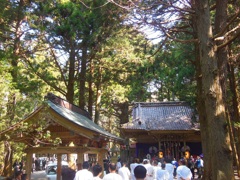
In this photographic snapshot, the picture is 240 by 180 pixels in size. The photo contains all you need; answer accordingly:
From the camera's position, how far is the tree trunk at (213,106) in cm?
512

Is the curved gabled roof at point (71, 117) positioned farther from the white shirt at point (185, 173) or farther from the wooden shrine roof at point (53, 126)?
the white shirt at point (185, 173)

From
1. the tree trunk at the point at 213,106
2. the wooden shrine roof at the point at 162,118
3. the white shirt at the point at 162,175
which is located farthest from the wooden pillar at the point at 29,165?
the wooden shrine roof at the point at 162,118

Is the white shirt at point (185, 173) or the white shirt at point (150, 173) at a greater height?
the white shirt at point (185, 173)

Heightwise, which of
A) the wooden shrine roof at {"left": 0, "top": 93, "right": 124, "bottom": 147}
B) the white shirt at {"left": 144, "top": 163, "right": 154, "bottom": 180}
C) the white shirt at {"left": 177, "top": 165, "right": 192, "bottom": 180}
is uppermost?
the wooden shrine roof at {"left": 0, "top": 93, "right": 124, "bottom": 147}

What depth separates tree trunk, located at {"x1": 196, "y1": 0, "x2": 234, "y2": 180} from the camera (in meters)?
5.12

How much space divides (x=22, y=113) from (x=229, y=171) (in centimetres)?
635

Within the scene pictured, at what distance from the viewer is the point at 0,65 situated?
854 cm

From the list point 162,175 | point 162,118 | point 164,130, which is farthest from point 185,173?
point 162,118

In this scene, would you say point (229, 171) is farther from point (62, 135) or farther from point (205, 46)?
point (62, 135)

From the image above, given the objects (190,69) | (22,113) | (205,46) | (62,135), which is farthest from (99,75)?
(205,46)

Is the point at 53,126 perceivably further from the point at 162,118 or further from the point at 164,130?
the point at 162,118

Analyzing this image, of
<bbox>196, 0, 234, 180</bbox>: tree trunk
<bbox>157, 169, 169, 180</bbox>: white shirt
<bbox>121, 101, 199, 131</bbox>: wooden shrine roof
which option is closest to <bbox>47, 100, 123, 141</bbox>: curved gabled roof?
<bbox>157, 169, 169, 180</bbox>: white shirt

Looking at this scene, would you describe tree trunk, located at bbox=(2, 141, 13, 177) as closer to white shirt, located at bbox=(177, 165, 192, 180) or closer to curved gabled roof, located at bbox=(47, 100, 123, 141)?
curved gabled roof, located at bbox=(47, 100, 123, 141)

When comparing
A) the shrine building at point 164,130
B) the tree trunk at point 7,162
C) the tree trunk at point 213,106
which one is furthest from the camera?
the shrine building at point 164,130
